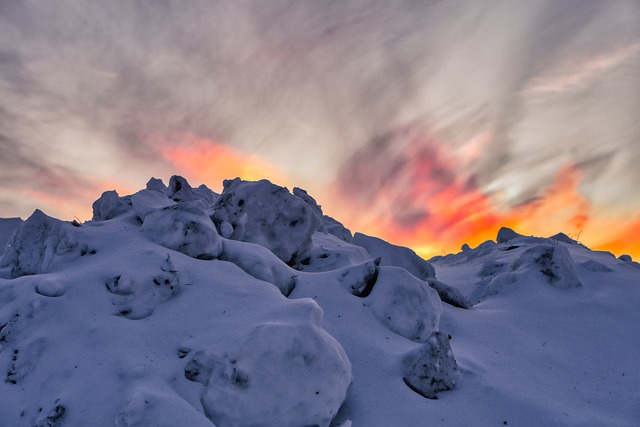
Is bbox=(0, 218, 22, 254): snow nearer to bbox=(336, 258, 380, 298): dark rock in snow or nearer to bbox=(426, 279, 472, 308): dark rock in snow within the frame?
bbox=(336, 258, 380, 298): dark rock in snow

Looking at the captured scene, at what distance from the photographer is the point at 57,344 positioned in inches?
218

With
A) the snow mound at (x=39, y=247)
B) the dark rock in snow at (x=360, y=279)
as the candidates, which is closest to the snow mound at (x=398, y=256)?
the dark rock in snow at (x=360, y=279)

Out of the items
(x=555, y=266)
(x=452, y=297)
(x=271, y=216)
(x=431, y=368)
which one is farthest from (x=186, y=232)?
(x=555, y=266)

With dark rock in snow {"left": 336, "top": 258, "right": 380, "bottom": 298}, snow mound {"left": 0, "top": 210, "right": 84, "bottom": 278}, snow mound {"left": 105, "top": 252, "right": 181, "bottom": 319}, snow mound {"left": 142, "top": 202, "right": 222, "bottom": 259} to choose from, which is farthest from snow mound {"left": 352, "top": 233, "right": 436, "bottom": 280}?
snow mound {"left": 0, "top": 210, "right": 84, "bottom": 278}

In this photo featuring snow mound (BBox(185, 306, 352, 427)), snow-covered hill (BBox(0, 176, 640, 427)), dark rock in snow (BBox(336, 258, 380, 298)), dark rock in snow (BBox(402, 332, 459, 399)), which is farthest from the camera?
dark rock in snow (BBox(336, 258, 380, 298))

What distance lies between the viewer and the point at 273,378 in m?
4.82

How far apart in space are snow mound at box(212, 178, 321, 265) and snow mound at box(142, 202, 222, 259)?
2416 mm

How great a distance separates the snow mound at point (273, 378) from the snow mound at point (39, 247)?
4605mm

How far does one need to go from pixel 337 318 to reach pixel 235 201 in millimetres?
5313

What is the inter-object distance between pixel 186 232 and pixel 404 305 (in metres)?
4.82

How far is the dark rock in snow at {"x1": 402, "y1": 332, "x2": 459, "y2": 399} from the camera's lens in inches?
238

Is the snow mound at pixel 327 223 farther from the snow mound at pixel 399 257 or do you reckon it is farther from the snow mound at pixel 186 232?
the snow mound at pixel 186 232

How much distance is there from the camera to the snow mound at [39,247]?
7.79 m

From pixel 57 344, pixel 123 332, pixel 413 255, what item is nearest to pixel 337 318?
pixel 123 332
